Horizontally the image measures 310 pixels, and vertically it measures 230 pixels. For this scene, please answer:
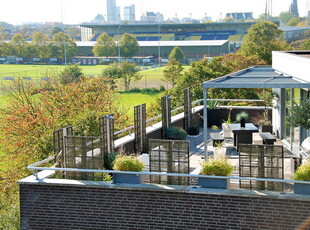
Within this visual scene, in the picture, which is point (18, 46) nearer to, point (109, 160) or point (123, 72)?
point (123, 72)

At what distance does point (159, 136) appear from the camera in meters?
17.0

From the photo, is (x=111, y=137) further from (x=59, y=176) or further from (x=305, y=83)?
(x=305, y=83)

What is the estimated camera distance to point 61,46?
12575 centimetres

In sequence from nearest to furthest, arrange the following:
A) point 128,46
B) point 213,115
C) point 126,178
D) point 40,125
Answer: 1. point 126,178
2. point 40,125
3. point 213,115
4. point 128,46

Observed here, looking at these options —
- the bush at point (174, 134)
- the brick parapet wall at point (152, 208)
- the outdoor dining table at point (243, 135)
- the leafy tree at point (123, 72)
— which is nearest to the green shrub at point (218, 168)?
the brick parapet wall at point (152, 208)

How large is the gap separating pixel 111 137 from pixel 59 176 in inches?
79.0

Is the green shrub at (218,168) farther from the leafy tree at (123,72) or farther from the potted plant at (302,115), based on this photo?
the leafy tree at (123,72)

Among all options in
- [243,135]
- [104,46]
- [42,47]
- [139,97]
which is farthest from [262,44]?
[42,47]

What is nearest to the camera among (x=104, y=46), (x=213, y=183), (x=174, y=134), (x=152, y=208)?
(x=213, y=183)

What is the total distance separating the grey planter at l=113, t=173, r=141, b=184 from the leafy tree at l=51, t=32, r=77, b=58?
113779 mm

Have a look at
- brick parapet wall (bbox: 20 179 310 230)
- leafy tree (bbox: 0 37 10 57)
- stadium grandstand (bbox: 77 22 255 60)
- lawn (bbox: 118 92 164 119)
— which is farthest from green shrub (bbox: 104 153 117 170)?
leafy tree (bbox: 0 37 10 57)

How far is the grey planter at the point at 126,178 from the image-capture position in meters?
10.6

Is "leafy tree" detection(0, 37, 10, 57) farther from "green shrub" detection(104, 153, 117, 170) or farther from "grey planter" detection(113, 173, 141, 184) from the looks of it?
"grey planter" detection(113, 173, 141, 184)

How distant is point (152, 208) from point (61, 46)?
11894cm
